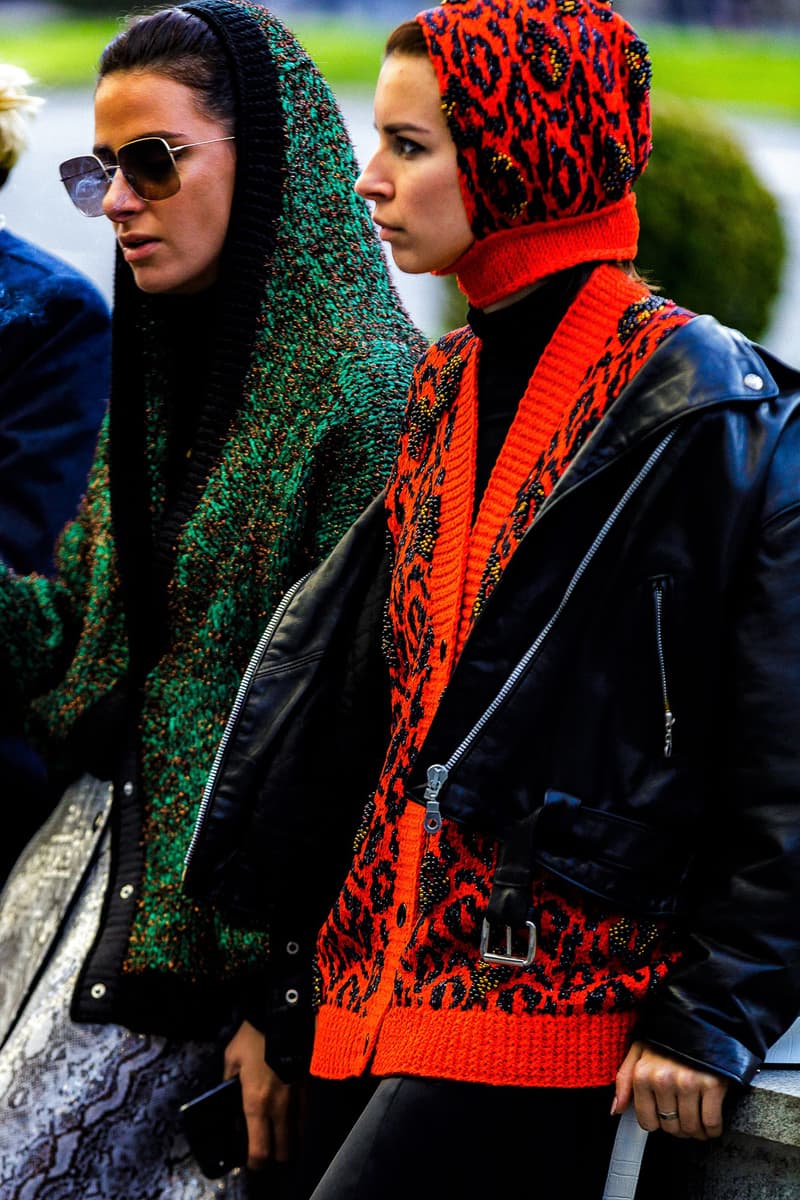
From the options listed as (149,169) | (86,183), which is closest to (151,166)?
(149,169)

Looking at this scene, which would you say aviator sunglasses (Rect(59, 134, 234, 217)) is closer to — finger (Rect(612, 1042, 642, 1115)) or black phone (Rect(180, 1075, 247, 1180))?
black phone (Rect(180, 1075, 247, 1180))

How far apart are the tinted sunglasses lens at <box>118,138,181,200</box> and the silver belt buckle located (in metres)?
1.41

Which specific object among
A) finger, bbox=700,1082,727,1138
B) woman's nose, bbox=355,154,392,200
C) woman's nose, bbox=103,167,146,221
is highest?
woman's nose, bbox=355,154,392,200

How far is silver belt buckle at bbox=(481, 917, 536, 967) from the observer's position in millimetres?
1907

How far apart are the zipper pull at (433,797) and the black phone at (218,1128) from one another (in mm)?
856

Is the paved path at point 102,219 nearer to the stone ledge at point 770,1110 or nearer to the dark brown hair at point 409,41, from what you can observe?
the dark brown hair at point 409,41

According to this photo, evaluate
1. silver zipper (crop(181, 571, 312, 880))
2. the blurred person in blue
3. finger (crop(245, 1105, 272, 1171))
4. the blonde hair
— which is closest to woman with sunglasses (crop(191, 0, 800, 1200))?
silver zipper (crop(181, 571, 312, 880))

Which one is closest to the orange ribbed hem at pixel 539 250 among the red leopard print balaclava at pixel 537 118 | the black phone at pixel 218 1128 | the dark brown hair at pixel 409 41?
the red leopard print balaclava at pixel 537 118

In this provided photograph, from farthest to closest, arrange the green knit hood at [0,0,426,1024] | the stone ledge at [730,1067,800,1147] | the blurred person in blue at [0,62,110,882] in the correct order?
1. the blurred person in blue at [0,62,110,882]
2. the green knit hood at [0,0,426,1024]
3. the stone ledge at [730,1067,800,1147]

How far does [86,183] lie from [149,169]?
156mm

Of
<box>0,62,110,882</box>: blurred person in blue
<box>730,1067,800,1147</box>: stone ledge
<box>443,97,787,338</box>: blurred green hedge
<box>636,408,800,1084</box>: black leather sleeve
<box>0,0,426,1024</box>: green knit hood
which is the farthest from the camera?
<box>443,97,787,338</box>: blurred green hedge

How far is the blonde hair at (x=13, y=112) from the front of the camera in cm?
373

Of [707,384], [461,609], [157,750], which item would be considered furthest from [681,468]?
[157,750]

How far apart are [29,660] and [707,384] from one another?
65.5 inches
